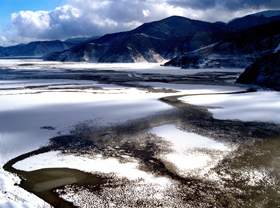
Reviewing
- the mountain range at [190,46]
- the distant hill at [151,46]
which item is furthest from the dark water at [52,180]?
the distant hill at [151,46]

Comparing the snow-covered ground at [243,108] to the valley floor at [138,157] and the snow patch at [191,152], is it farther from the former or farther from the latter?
the snow patch at [191,152]

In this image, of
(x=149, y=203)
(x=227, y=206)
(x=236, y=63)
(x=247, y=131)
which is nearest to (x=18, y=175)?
(x=149, y=203)

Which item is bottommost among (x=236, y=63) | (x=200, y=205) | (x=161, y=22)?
(x=200, y=205)

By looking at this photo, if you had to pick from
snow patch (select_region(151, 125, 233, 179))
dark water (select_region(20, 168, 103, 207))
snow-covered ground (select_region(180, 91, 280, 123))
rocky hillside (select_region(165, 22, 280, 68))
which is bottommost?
dark water (select_region(20, 168, 103, 207))

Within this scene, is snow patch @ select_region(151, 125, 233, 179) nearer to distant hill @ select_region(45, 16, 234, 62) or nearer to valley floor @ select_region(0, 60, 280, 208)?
valley floor @ select_region(0, 60, 280, 208)

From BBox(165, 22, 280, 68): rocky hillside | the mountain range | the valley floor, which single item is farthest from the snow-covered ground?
BBox(165, 22, 280, 68): rocky hillside

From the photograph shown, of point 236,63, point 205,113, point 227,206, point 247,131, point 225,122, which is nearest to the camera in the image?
point 227,206

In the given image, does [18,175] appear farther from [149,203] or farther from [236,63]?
[236,63]
